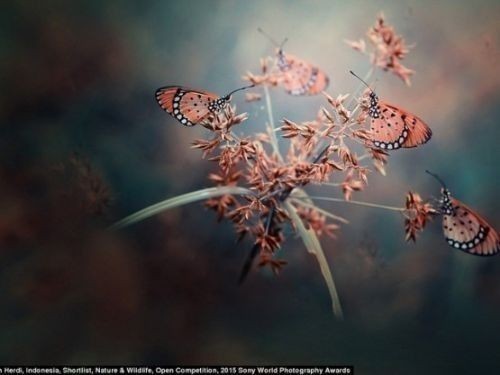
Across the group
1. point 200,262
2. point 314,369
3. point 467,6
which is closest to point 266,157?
point 200,262

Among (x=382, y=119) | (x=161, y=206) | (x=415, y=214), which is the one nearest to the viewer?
(x=382, y=119)

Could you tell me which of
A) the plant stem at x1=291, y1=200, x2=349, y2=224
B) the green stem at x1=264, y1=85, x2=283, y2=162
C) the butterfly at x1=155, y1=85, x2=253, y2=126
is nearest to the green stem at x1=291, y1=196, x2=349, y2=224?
the plant stem at x1=291, y1=200, x2=349, y2=224
